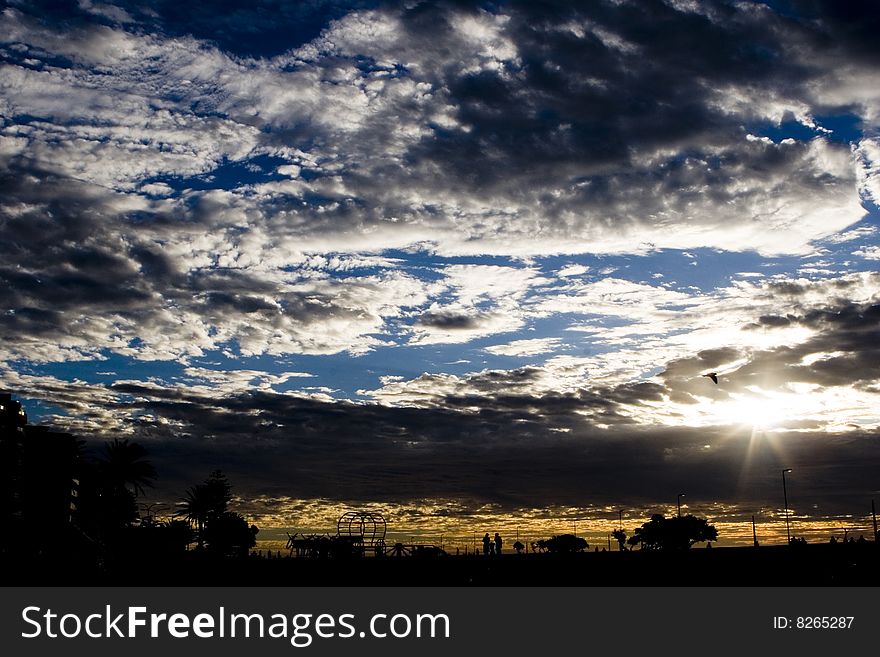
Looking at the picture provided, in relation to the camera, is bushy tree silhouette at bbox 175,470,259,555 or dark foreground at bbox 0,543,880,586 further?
bushy tree silhouette at bbox 175,470,259,555

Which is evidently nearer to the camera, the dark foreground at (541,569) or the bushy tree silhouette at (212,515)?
the dark foreground at (541,569)

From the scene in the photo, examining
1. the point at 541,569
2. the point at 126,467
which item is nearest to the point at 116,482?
the point at 126,467

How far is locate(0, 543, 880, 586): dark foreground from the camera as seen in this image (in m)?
91.9

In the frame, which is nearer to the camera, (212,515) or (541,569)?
(541,569)

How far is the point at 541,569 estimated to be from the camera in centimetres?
9806

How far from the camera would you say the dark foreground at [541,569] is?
3617 inches

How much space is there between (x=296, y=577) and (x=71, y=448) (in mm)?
49044

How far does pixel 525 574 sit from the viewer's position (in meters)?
99.6

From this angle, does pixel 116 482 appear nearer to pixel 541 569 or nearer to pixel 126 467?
pixel 126 467
